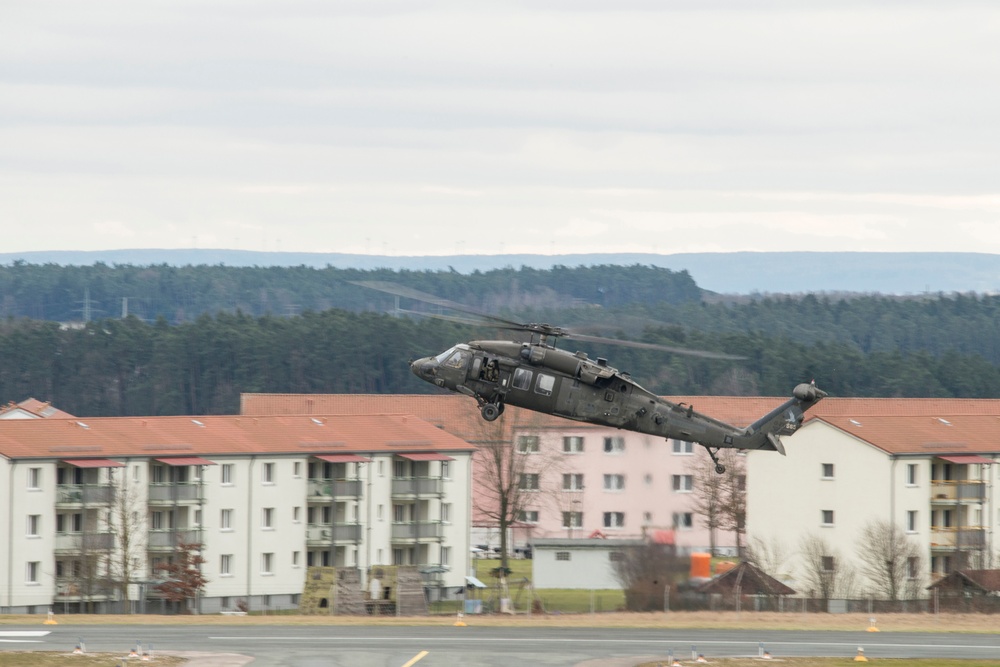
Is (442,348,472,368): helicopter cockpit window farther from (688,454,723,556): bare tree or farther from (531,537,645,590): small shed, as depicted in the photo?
(531,537,645,590): small shed

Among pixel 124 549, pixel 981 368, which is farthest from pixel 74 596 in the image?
pixel 981 368

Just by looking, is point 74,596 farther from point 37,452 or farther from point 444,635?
point 444,635

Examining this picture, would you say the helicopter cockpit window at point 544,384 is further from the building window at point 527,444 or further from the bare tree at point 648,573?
the building window at point 527,444

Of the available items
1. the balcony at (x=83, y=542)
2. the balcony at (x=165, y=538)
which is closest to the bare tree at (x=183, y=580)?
the balcony at (x=83, y=542)

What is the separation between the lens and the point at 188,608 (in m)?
86.6

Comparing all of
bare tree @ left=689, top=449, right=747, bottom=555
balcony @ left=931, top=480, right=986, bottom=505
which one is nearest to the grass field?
bare tree @ left=689, top=449, right=747, bottom=555

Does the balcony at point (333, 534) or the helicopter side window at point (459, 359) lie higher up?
the helicopter side window at point (459, 359)

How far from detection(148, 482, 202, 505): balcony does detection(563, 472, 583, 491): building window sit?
28.6 meters

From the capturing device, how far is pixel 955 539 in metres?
95.7

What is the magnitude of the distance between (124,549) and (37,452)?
761 cm

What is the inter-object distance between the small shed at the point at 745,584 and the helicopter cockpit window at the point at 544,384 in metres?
26.9

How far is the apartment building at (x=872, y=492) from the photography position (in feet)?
310

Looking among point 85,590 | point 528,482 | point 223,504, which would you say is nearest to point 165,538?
point 223,504

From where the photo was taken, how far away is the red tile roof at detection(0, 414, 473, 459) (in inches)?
3551
